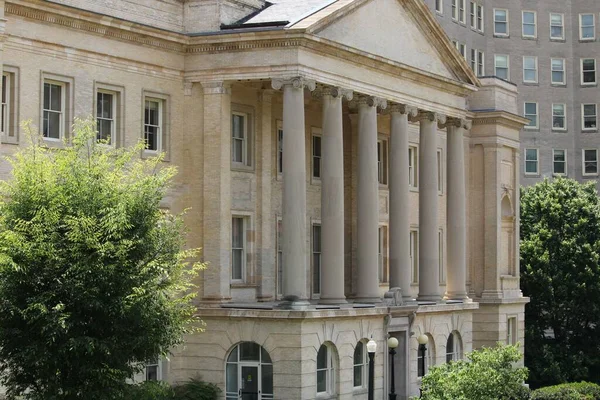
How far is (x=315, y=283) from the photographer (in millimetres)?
58250

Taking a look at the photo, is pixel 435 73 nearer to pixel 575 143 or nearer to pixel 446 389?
pixel 446 389

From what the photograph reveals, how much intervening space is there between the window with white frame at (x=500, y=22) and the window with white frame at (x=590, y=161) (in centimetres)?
1054

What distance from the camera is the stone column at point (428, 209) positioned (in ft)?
198

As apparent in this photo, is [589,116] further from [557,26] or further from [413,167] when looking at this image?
[413,167]

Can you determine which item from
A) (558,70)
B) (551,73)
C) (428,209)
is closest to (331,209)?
(428,209)

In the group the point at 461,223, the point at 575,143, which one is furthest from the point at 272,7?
the point at 575,143

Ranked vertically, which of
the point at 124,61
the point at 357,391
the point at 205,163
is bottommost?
the point at 357,391

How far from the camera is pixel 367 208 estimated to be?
54.7m

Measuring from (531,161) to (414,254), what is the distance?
32.9 metres

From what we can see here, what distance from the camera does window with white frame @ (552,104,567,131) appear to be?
9719 cm

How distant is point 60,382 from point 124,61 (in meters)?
15.9

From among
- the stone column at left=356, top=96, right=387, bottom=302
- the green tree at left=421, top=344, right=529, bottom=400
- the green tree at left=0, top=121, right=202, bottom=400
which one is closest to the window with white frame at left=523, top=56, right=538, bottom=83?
the stone column at left=356, top=96, right=387, bottom=302

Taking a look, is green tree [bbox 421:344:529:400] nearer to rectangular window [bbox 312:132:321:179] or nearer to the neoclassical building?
the neoclassical building

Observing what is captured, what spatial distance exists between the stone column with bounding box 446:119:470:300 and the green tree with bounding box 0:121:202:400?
28683 mm
